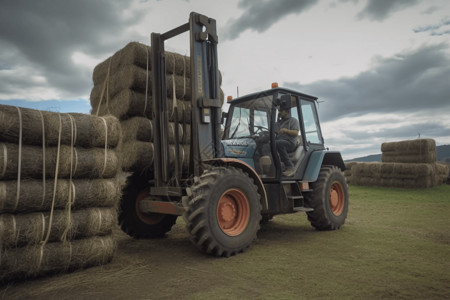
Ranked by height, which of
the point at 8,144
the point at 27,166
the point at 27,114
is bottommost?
the point at 27,166

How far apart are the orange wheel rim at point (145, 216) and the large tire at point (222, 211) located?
1835mm

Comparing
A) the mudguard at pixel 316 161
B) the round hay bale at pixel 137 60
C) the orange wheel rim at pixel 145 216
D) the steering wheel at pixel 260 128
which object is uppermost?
the round hay bale at pixel 137 60

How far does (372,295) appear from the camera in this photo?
3.46m

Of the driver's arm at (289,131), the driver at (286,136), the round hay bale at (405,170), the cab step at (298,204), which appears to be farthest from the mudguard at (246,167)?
the round hay bale at (405,170)

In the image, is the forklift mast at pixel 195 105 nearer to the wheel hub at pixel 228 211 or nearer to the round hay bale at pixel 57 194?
the wheel hub at pixel 228 211

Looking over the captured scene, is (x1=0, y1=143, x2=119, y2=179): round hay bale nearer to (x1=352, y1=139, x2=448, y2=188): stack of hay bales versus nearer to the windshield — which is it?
the windshield

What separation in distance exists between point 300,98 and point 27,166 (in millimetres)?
5234

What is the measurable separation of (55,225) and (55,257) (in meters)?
0.38

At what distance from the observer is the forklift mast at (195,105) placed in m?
5.59

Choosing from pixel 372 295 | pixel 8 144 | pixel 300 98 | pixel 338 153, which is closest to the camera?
pixel 372 295

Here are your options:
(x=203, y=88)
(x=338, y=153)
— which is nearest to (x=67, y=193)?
(x=203, y=88)

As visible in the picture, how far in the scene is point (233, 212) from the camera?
5.34m

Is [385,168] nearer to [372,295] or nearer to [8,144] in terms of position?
[372,295]

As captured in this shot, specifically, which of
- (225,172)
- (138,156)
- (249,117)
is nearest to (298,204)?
(249,117)
